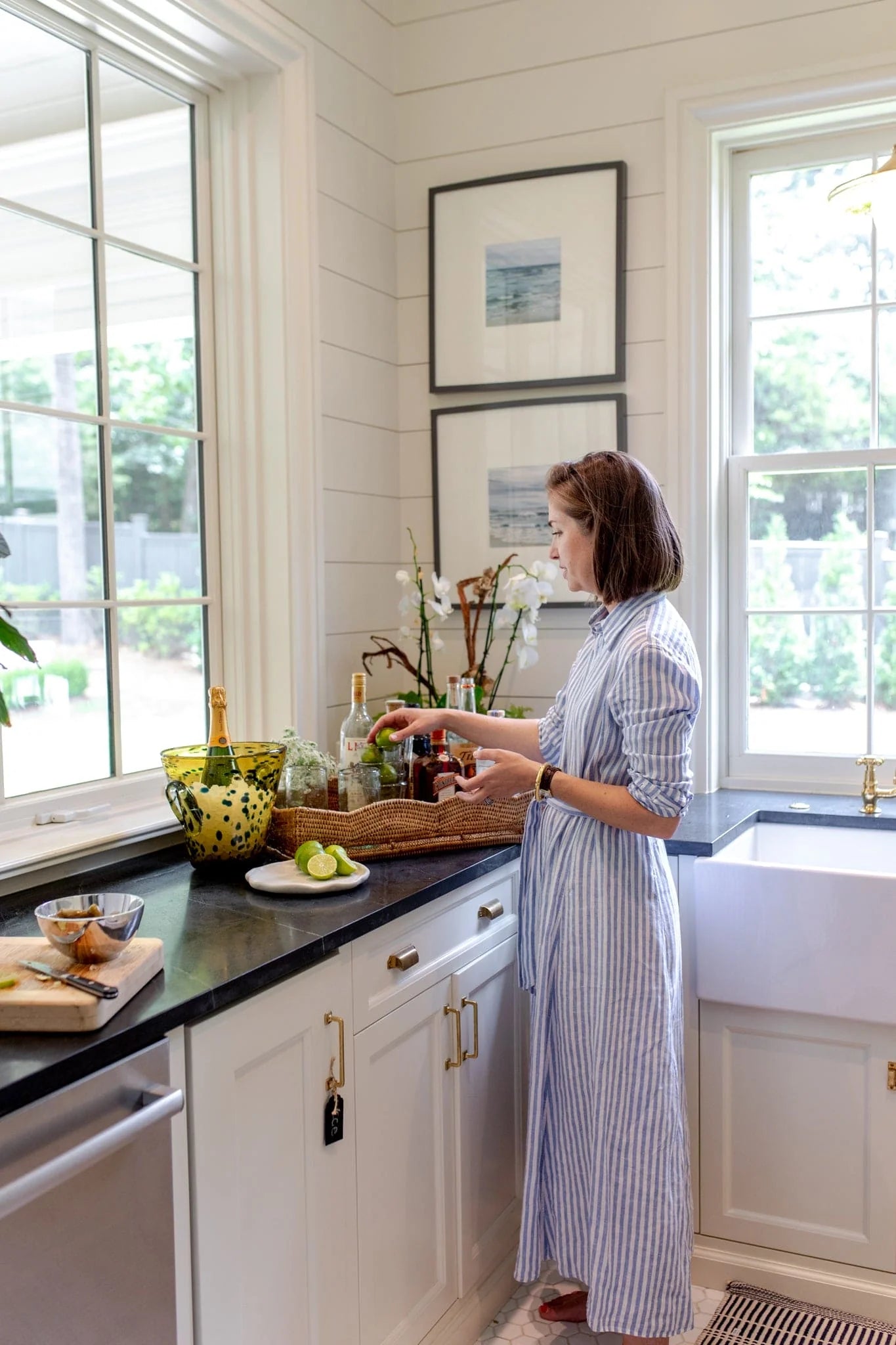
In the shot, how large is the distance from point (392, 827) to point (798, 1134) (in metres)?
1.05

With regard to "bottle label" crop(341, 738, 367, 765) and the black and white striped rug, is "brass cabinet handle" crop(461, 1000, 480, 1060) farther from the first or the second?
the black and white striped rug

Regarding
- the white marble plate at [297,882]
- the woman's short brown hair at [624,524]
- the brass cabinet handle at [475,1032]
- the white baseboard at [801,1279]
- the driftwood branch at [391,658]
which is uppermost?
the woman's short brown hair at [624,524]

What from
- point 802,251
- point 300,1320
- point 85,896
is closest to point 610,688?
point 85,896

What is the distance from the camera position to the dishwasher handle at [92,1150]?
1.20 metres

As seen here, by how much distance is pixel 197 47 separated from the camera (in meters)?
2.41

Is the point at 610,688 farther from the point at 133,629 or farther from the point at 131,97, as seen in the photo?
the point at 131,97

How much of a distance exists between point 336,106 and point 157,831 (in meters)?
1.70

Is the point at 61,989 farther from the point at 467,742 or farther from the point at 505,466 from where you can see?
the point at 505,466

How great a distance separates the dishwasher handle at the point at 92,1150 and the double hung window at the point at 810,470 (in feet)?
6.19

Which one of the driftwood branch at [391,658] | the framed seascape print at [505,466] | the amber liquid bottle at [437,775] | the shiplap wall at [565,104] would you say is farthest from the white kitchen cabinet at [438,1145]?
the framed seascape print at [505,466]

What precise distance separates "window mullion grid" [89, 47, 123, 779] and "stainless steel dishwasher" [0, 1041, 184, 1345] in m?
1.04

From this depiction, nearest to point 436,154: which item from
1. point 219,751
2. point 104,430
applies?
point 104,430

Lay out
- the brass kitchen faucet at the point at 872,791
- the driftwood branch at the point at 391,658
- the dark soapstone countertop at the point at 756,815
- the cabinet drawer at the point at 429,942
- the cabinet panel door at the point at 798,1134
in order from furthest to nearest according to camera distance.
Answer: the driftwood branch at the point at 391,658, the brass kitchen faucet at the point at 872,791, the dark soapstone countertop at the point at 756,815, the cabinet panel door at the point at 798,1134, the cabinet drawer at the point at 429,942

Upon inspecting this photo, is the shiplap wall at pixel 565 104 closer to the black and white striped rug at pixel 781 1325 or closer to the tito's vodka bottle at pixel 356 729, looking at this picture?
the tito's vodka bottle at pixel 356 729
